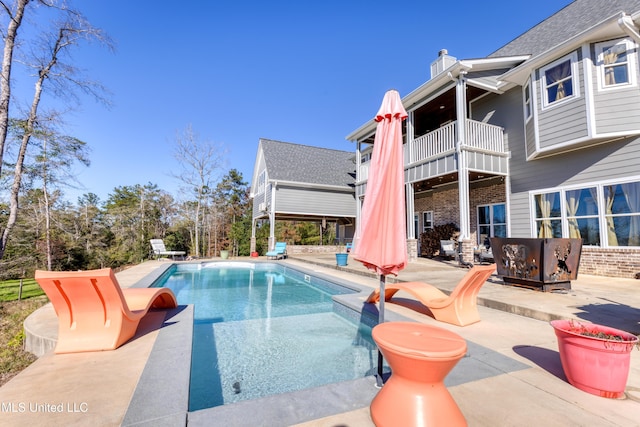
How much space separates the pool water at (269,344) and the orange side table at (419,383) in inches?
62.7

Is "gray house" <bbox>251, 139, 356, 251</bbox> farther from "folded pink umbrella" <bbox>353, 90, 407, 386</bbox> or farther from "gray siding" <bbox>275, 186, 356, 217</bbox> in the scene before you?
"folded pink umbrella" <bbox>353, 90, 407, 386</bbox>

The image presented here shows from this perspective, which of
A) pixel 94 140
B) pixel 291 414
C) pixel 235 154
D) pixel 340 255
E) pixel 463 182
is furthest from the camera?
pixel 235 154

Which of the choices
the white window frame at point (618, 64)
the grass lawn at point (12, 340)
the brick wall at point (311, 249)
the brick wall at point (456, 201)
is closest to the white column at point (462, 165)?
the brick wall at point (456, 201)

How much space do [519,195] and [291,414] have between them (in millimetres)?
10925

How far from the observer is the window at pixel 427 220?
47.2 ft

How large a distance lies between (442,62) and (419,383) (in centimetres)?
1405

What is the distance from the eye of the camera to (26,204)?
14047 mm

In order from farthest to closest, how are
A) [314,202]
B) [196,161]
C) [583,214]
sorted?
1. [196,161]
2. [314,202]
3. [583,214]

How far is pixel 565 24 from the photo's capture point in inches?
384

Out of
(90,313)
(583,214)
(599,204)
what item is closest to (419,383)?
(90,313)

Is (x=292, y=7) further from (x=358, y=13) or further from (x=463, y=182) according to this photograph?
(x=463, y=182)

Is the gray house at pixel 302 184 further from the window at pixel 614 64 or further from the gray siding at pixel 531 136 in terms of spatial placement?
the window at pixel 614 64

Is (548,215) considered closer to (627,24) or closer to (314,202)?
(627,24)

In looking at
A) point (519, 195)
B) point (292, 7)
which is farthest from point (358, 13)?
point (519, 195)
